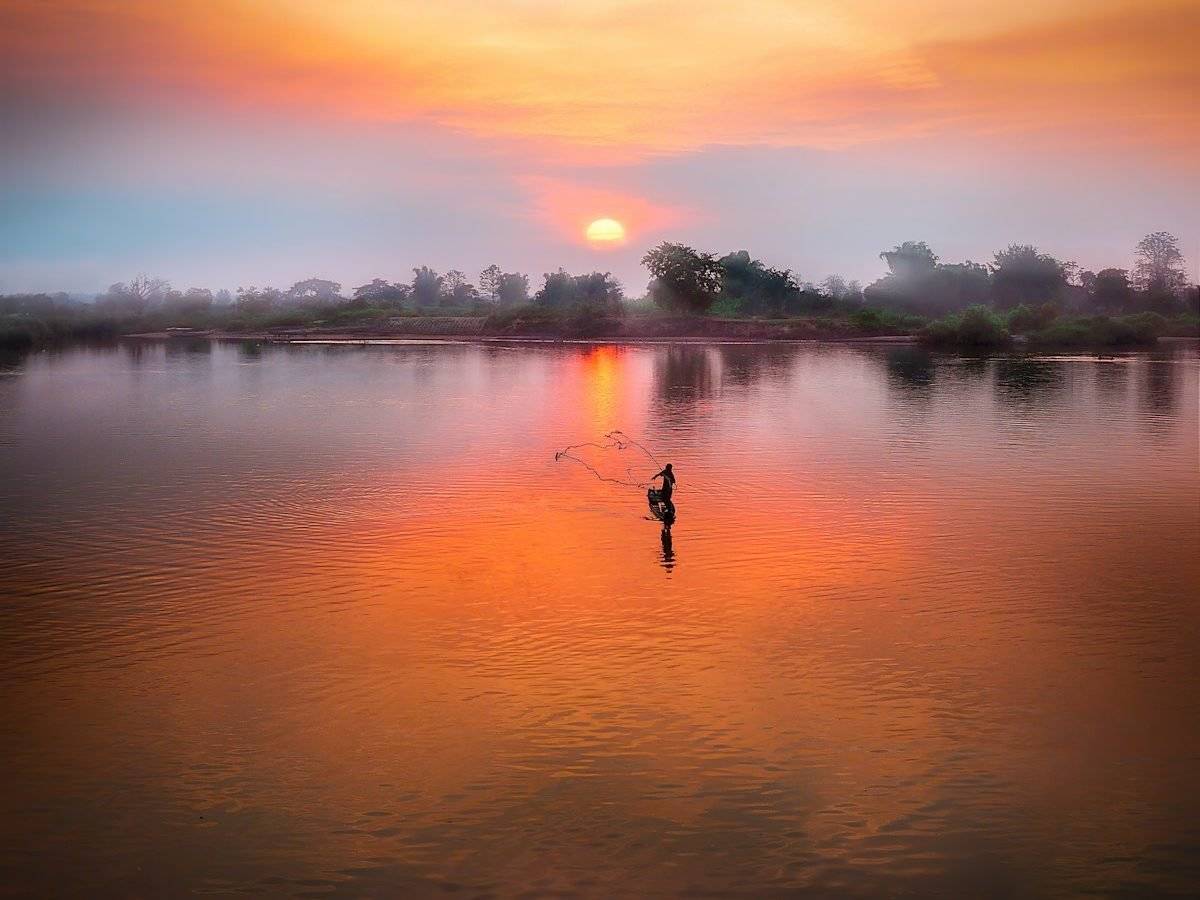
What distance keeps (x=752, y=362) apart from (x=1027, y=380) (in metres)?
28.4

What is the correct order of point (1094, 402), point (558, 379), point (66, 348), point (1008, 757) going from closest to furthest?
point (1008, 757), point (1094, 402), point (558, 379), point (66, 348)

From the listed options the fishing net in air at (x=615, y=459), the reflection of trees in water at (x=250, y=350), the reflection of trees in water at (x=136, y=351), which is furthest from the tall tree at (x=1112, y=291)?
the fishing net in air at (x=615, y=459)

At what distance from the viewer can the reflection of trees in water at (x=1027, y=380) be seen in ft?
218

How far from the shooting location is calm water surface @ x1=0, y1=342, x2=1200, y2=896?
12742 mm

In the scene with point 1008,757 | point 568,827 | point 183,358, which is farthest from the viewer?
point 183,358

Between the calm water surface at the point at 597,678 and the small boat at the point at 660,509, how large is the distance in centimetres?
46

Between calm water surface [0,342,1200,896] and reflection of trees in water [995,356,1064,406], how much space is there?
2572 centimetres

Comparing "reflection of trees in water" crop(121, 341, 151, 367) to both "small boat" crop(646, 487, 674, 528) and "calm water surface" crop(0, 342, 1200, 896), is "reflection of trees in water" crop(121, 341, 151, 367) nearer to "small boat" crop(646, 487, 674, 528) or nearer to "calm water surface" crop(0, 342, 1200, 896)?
"calm water surface" crop(0, 342, 1200, 896)

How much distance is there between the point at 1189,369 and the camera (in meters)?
88.2

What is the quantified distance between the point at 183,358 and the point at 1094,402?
83.4 meters

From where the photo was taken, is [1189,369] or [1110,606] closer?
[1110,606]

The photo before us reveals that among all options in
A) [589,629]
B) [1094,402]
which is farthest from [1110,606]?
[1094,402]

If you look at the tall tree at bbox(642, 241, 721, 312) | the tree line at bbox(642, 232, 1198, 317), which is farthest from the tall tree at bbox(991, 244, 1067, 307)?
the tall tree at bbox(642, 241, 721, 312)

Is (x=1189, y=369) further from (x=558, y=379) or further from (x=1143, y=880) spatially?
(x=1143, y=880)
